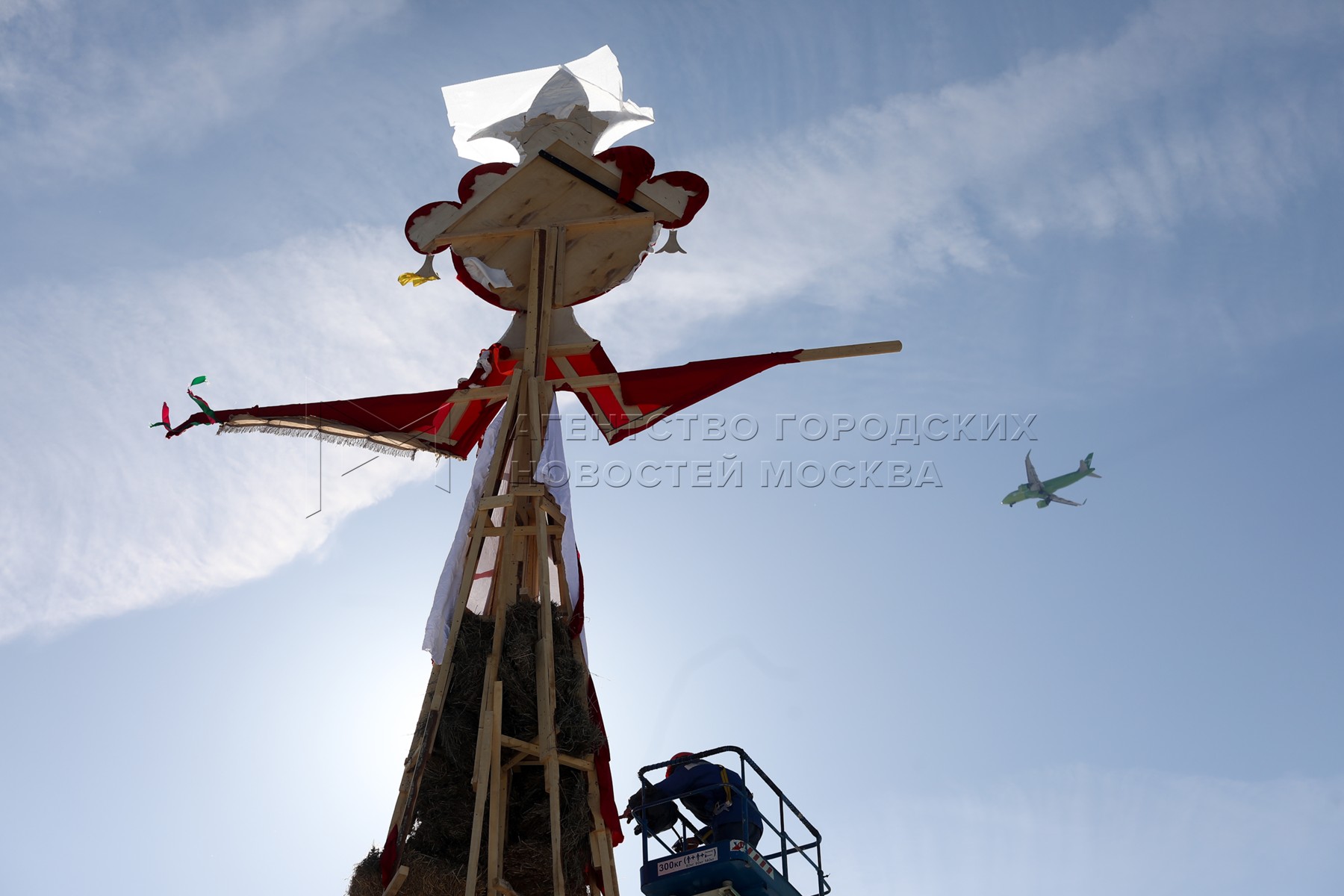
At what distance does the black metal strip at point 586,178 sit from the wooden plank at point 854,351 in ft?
7.56

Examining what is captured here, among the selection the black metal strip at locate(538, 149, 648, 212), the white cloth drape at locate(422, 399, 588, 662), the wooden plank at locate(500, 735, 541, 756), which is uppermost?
the black metal strip at locate(538, 149, 648, 212)

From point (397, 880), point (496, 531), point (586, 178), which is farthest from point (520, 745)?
point (586, 178)

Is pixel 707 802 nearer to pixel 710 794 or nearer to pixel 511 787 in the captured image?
pixel 710 794

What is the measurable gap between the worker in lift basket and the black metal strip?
17.8 ft

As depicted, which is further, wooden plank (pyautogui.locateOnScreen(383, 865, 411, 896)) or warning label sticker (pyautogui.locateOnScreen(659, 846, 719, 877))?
warning label sticker (pyautogui.locateOnScreen(659, 846, 719, 877))

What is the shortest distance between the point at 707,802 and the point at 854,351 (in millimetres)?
4349

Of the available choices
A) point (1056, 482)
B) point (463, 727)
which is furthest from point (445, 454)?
point (1056, 482)

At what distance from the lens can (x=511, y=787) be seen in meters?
11.4

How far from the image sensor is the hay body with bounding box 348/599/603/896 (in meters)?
11.0

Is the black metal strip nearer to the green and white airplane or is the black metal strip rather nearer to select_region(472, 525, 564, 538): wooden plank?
select_region(472, 525, 564, 538): wooden plank

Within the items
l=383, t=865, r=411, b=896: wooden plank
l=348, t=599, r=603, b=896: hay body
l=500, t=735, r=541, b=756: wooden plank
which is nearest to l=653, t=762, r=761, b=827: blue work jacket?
l=348, t=599, r=603, b=896: hay body

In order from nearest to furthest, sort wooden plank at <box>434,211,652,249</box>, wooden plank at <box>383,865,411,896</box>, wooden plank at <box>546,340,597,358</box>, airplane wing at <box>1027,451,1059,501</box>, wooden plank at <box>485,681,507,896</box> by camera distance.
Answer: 1. wooden plank at <box>485,681,507,896</box>
2. wooden plank at <box>383,865,411,896</box>
3. wooden plank at <box>546,340,597,358</box>
4. wooden plank at <box>434,211,652,249</box>
5. airplane wing at <box>1027,451,1059,501</box>

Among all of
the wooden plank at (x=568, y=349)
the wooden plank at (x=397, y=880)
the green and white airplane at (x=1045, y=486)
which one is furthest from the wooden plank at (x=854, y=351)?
the green and white airplane at (x=1045, y=486)

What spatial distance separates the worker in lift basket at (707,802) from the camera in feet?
38.4
